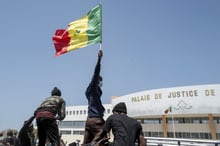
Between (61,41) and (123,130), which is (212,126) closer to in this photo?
(61,41)

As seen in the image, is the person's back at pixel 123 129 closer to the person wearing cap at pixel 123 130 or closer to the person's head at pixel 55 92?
the person wearing cap at pixel 123 130

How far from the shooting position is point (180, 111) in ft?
140

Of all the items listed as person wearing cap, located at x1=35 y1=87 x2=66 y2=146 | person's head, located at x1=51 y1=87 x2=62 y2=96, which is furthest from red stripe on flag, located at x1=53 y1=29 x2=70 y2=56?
person wearing cap, located at x1=35 y1=87 x2=66 y2=146

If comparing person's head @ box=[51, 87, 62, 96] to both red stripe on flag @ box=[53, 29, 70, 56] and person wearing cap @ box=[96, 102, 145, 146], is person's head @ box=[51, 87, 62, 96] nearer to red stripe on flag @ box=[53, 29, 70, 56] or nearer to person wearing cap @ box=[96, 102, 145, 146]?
person wearing cap @ box=[96, 102, 145, 146]

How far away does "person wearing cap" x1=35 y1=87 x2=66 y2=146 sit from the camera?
4.47 m

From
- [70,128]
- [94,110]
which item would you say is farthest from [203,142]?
[70,128]

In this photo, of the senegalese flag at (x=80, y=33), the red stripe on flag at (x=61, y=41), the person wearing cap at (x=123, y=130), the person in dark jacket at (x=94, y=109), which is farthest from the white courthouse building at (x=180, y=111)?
the person wearing cap at (x=123, y=130)

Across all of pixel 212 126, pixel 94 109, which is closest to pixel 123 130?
pixel 94 109

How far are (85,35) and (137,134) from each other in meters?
4.08

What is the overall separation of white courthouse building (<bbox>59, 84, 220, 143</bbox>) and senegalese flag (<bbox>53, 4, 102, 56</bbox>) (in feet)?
122

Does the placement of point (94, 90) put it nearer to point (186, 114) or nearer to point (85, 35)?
point (85, 35)

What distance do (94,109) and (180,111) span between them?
40.9m

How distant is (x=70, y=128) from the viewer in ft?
253

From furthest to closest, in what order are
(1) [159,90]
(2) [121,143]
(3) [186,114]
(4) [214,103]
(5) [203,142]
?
(1) [159,90] < (3) [186,114] < (4) [214,103] < (5) [203,142] < (2) [121,143]
